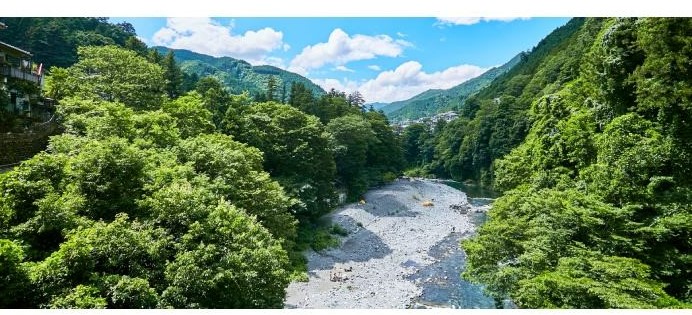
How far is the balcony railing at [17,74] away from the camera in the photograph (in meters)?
22.4

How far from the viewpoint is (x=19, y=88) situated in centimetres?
2341

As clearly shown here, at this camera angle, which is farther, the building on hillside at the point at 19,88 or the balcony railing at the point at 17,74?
the balcony railing at the point at 17,74

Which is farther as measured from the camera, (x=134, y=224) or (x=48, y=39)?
(x=48, y=39)

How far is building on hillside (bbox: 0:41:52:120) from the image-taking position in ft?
72.9

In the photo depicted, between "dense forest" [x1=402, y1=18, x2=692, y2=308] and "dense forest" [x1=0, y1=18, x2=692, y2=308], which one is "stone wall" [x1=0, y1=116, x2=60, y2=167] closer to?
"dense forest" [x1=0, y1=18, x2=692, y2=308]

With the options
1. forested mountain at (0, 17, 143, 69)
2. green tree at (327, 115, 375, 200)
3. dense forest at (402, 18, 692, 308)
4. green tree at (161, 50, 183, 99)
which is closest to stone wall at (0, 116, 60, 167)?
dense forest at (402, 18, 692, 308)

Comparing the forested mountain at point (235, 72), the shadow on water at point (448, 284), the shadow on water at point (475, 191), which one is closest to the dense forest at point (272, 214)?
the shadow on water at point (448, 284)

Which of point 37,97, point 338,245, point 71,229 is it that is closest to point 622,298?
point 71,229

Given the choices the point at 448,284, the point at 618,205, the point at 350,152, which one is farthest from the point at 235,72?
the point at 618,205

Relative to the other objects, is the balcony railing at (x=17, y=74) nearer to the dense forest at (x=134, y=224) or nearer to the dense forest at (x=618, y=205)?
the dense forest at (x=134, y=224)

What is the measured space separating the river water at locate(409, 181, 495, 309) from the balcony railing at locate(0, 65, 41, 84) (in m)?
24.8

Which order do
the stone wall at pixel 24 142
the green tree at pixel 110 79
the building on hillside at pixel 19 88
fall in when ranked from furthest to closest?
the green tree at pixel 110 79 → the building on hillside at pixel 19 88 → the stone wall at pixel 24 142

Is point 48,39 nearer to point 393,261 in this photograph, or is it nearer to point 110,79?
point 110,79

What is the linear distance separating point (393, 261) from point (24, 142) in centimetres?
2170
